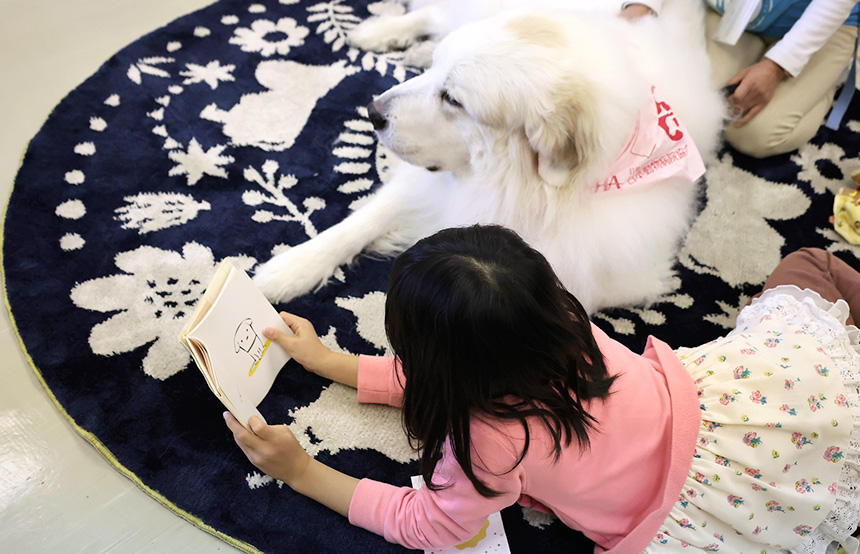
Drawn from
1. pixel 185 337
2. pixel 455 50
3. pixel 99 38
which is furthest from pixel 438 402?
pixel 99 38

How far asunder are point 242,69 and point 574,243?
4.69ft

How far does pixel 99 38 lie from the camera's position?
2.23 meters

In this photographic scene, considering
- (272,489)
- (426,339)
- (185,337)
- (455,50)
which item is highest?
(455,50)

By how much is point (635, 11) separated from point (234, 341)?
→ 4.64 ft

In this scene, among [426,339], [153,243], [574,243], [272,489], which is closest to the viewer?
[426,339]

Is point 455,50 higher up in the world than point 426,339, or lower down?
higher up

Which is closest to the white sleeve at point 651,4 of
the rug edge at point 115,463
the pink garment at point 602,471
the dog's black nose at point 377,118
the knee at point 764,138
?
the knee at point 764,138

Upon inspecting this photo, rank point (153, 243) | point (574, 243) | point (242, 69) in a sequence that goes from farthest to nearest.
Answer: point (242, 69)
point (153, 243)
point (574, 243)

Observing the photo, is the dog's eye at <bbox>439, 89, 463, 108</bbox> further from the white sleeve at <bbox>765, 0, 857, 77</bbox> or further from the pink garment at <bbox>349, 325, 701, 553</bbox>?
the white sleeve at <bbox>765, 0, 857, 77</bbox>

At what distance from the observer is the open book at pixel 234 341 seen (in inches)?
45.4

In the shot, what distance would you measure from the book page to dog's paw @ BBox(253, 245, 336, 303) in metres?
0.71

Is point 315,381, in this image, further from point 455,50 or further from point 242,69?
point 242,69

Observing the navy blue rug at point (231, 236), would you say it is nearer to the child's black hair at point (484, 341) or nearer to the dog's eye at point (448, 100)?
the child's black hair at point (484, 341)

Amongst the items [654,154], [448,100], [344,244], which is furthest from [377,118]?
[654,154]
